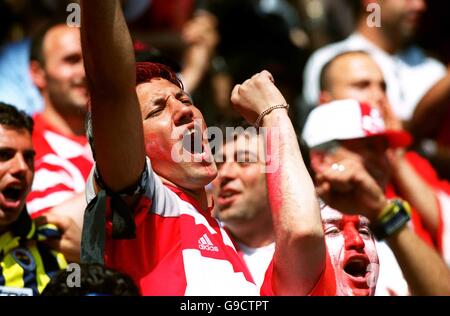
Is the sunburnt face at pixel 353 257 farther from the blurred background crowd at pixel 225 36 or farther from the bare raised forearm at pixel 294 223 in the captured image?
the blurred background crowd at pixel 225 36

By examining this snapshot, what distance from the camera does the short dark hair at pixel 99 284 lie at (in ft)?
10.6

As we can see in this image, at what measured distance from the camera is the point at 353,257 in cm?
383

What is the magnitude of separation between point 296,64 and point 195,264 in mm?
4118

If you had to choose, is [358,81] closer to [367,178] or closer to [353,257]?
[367,178]

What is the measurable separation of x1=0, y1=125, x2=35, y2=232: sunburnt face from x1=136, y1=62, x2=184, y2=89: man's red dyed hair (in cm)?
80

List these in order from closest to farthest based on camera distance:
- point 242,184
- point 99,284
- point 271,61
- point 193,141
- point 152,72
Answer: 1. point 99,284
2. point 193,141
3. point 152,72
4. point 242,184
5. point 271,61

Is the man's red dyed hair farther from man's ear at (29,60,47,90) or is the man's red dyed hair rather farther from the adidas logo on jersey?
man's ear at (29,60,47,90)

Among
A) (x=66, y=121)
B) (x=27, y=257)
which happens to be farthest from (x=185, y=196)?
(x=66, y=121)

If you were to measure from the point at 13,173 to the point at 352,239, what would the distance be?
1.45 m

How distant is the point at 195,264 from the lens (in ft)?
11.8

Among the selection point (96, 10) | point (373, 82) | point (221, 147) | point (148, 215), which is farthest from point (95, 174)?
point (373, 82)

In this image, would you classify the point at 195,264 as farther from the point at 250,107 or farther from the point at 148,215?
the point at 250,107

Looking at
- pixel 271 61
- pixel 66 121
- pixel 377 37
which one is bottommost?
pixel 66 121

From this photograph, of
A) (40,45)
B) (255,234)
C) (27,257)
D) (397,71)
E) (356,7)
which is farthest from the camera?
(356,7)
